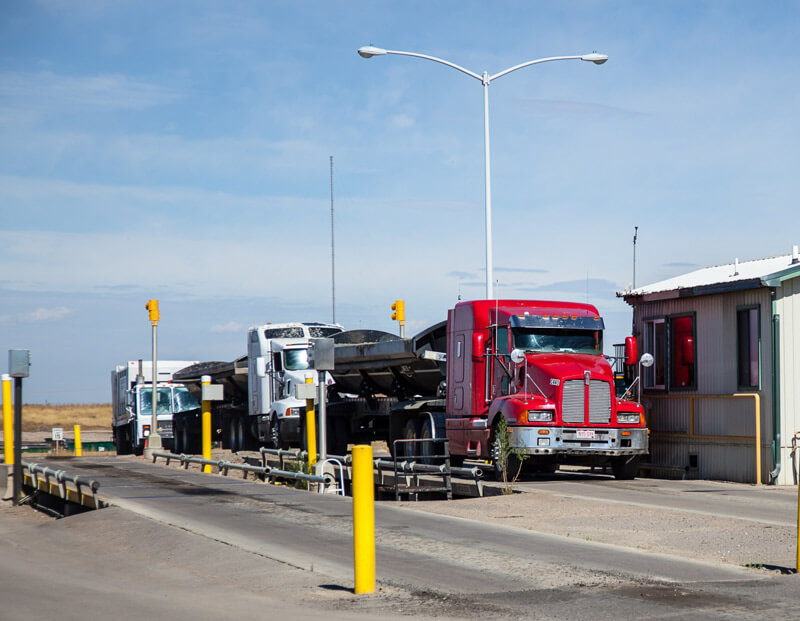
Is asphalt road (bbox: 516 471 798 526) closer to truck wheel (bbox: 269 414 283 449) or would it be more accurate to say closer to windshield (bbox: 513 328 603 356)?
windshield (bbox: 513 328 603 356)

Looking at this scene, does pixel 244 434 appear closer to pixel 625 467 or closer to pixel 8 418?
pixel 8 418

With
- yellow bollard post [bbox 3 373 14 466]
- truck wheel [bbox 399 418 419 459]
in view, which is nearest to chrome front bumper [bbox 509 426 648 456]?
truck wheel [bbox 399 418 419 459]

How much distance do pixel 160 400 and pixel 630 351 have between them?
27367mm

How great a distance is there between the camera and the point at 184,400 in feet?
151

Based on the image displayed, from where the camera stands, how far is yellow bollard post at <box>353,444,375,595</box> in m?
9.20

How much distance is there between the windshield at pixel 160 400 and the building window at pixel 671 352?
25249 millimetres

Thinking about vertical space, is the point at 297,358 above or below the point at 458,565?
above

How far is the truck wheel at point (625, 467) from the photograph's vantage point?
2158cm

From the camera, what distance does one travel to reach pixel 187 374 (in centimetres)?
4312

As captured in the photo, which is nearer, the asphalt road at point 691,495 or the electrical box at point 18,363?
the asphalt road at point 691,495

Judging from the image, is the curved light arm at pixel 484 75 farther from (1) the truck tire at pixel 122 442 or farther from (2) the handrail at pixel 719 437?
(1) the truck tire at pixel 122 442

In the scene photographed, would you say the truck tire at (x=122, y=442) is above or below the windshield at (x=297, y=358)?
below

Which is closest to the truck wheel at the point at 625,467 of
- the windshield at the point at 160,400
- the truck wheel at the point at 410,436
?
the truck wheel at the point at 410,436

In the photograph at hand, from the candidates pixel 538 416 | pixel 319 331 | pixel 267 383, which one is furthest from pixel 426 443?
pixel 267 383
